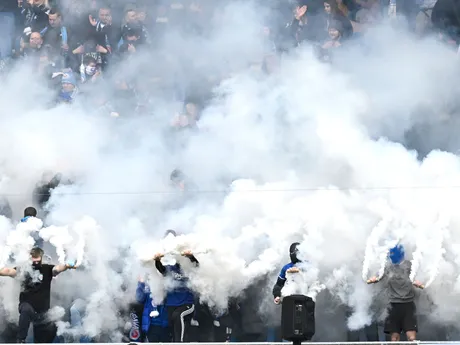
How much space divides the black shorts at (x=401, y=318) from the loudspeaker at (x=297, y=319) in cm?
186

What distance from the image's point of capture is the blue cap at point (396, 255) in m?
13.4

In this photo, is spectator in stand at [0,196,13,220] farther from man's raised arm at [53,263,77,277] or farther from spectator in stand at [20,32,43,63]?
spectator in stand at [20,32,43,63]

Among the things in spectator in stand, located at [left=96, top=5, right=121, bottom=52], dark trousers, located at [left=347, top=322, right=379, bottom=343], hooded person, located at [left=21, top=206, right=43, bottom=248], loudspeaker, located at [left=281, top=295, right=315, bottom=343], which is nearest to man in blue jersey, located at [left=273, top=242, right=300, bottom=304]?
dark trousers, located at [left=347, top=322, right=379, bottom=343]

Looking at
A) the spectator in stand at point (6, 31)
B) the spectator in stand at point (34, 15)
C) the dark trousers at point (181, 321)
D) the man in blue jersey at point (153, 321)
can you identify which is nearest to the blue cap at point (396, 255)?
the dark trousers at point (181, 321)

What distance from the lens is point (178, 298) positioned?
525 inches

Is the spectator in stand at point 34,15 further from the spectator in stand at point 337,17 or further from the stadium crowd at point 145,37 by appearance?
the spectator in stand at point 337,17

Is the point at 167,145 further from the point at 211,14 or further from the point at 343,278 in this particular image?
the point at 343,278

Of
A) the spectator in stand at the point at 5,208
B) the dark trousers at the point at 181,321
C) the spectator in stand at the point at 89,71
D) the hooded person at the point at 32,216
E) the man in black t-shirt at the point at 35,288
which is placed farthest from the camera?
the spectator in stand at the point at 89,71

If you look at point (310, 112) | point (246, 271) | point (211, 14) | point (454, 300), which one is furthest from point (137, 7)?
point (454, 300)

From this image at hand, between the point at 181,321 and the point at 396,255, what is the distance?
101 inches

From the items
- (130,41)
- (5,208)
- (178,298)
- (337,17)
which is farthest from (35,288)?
(337,17)

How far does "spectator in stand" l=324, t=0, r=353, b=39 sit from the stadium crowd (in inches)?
0.5

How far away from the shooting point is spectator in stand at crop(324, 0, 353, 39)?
52.2 ft

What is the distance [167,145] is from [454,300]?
176 inches
